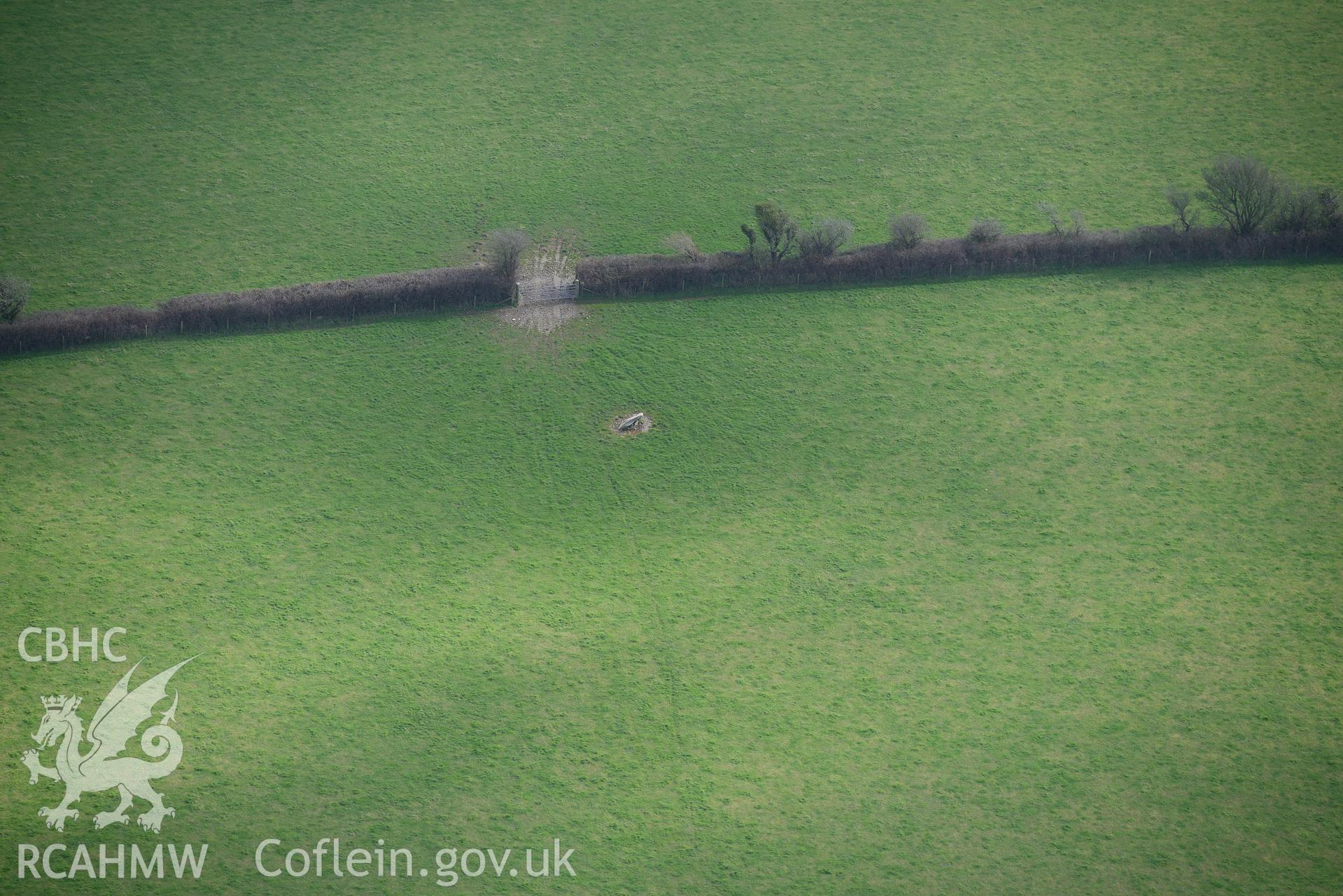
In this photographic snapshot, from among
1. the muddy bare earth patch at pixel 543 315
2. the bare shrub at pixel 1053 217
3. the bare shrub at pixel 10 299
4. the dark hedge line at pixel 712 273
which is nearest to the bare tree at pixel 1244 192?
the dark hedge line at pixel 712 273

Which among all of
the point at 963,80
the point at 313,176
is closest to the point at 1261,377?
the point at 963,80

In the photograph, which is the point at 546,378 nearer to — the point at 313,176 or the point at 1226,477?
the point at 313,176

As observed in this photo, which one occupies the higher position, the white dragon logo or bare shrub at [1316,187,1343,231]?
bare shrub at [1316,187,1343,231]

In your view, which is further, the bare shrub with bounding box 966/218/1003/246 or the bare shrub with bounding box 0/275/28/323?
the bare shrub with bounding box 966/218/1003/246

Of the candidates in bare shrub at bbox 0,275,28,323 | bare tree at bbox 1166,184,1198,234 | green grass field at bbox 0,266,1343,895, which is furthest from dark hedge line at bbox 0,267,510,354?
bare tree at bbox 1166,184,1198,234

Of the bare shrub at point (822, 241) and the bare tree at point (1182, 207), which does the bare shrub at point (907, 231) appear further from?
the bare tree at point (1182, 207)

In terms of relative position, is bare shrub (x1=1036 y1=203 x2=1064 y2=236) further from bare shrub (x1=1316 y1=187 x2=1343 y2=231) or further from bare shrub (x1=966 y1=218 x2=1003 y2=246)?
bare shrub (x1=1316 y1=187 x2=1343 y2=231)

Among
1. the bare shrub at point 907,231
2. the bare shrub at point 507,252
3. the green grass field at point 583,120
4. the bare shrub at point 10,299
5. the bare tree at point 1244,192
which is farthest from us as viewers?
the green grass field at point 583,120

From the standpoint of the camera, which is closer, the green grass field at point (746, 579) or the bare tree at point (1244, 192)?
the green grass field at point (746, 579)
